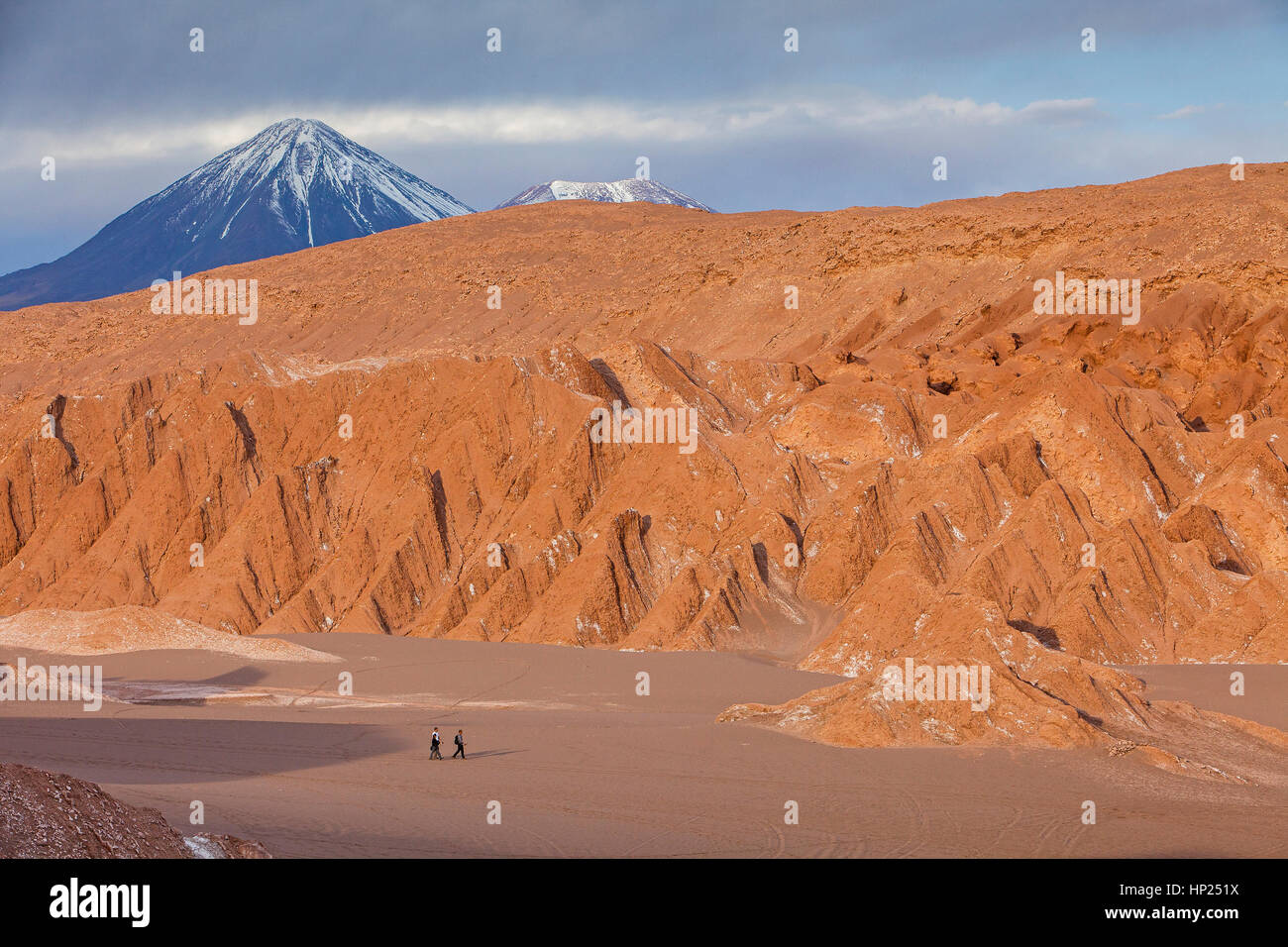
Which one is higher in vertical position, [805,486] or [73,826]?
[805,486]

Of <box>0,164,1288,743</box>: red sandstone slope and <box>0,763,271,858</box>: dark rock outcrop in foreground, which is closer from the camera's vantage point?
<box>0,763,271,858</box>: dark rock outcrop in foreground

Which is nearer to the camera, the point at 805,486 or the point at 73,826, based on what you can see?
the point at 73,826

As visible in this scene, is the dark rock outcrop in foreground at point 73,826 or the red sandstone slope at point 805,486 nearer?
the dark rock outcrop in foreground at point 73,826
